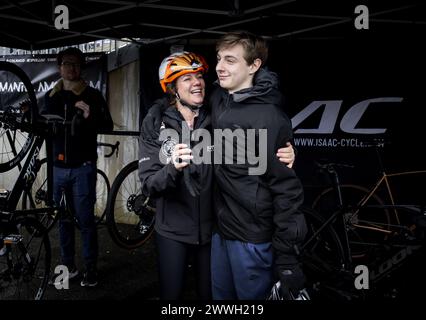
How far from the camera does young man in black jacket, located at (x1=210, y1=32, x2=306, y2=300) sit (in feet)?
6.42

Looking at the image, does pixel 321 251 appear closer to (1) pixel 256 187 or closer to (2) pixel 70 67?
(1) pixel 256 187

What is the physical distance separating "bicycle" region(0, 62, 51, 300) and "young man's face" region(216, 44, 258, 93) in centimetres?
174

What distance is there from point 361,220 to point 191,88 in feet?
9.57

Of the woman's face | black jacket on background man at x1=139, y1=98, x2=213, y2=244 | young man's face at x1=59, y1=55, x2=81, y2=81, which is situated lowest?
black jacket on background man at x1=139, y1=98, x2=213, y2=244

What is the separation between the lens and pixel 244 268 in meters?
2.06

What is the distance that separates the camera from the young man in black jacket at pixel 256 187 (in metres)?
1.96

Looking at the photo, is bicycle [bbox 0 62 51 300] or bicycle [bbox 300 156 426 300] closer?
bicycle [bbox 0 62 51 300]

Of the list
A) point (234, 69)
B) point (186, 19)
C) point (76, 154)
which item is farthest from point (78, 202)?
point (234, 69)

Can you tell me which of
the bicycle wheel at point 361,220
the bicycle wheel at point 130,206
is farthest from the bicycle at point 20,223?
the bicycle wheel at point 361,220

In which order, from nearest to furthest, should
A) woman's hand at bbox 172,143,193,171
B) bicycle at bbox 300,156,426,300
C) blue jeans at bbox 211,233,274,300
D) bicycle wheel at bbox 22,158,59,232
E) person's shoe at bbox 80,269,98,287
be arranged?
woman's hand at bbox 172,143,193,171 → blue jeans at bbox 211,233,274,300 → bicycle at bbox 300,156,426,300 → person's shoe at bbox 80,269,98,287 → bicycle wheel at bbox 22,158,59,232

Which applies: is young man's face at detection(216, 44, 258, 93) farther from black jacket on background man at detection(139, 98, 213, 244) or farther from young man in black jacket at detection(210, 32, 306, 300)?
black jacket on background man at detection(139, 98, 213, 244)

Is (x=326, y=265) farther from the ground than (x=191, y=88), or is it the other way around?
(x=191, y=88)

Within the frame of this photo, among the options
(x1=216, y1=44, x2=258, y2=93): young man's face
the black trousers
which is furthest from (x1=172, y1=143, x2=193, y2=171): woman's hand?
the black trousers

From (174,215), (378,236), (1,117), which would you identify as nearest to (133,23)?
(1,117)
